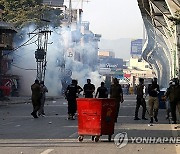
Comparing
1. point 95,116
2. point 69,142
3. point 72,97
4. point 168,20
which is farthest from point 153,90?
point 168,20

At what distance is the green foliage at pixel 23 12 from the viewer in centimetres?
6347

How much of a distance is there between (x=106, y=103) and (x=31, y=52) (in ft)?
174

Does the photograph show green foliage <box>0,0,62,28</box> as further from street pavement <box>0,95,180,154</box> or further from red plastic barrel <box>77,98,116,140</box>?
red plastic barrel <box>77,98,116,140</box>

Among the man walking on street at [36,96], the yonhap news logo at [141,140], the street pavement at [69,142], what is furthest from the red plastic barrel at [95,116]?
the man walking on street at [36,96]

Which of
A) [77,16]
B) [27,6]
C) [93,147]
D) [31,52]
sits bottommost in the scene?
[93,147]

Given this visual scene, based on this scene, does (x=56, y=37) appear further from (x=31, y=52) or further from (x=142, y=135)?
(x=142, y=135)

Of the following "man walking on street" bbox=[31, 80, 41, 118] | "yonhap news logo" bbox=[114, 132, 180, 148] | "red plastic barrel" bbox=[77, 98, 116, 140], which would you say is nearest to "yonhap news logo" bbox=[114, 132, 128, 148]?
"yonhap news logo" bbox=[114, 132, 180, 148]

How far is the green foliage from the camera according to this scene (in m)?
63.5

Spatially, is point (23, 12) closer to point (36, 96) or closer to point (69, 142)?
point (36, 96)

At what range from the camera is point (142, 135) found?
1633cm

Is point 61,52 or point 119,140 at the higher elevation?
point 61,52

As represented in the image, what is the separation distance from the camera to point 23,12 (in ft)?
212

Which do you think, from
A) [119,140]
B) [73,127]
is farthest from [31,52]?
[119,140]

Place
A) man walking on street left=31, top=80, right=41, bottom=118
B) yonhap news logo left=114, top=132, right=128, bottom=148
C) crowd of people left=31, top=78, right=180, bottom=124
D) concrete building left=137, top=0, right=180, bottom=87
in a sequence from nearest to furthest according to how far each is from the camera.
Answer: yonhap news logo left=114, top=132, right=128, bottom=148
crowd of people left=31, top=78, right=180, bottom=124
man walking on street left=31, top=80, right=41, bottom=118
concrete building left=137, top=0, right=180, bottom=87
